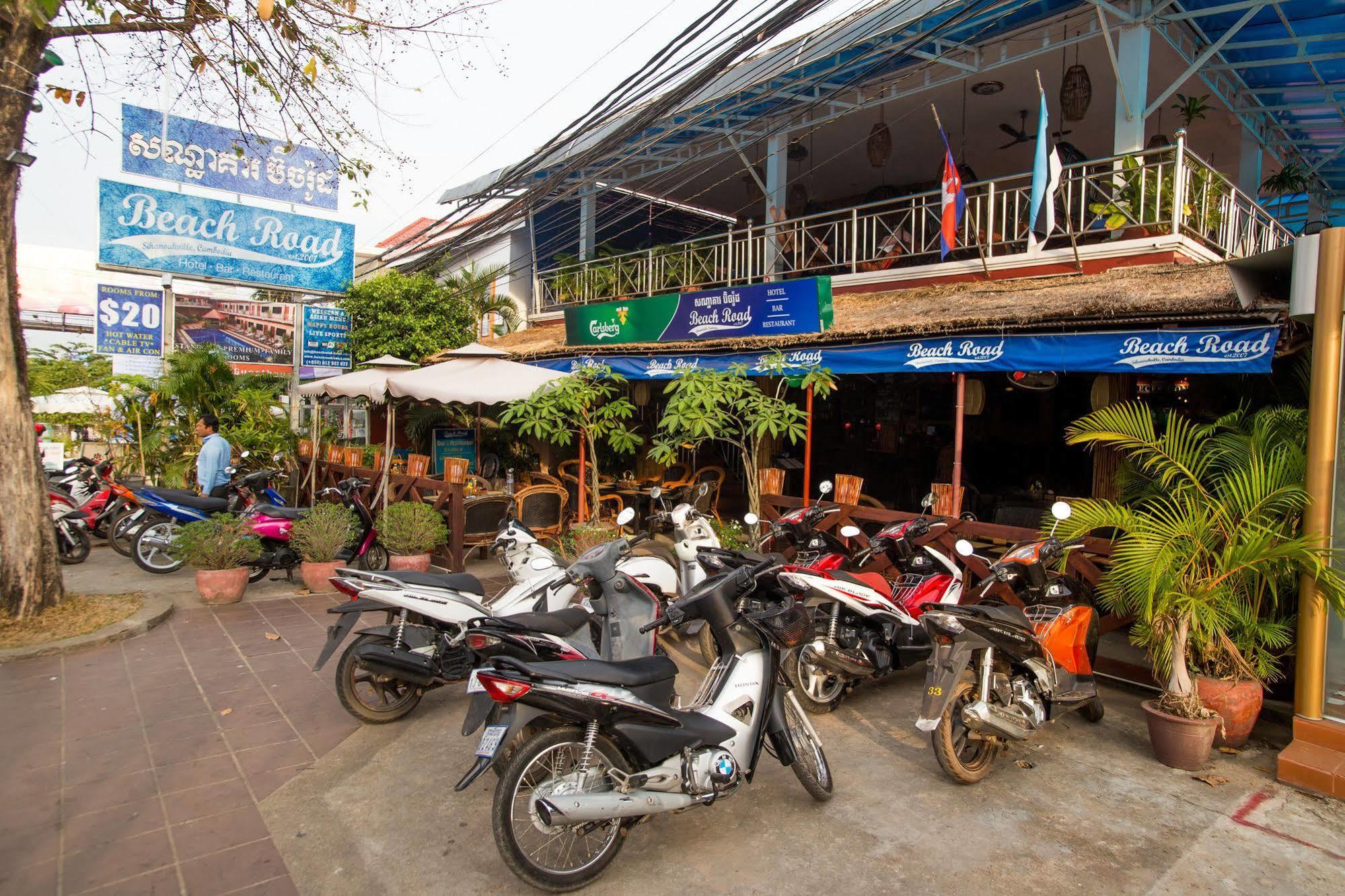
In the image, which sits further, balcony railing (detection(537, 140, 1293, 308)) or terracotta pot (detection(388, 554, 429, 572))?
balcony railing (detection(537, 140, 1293, 308))

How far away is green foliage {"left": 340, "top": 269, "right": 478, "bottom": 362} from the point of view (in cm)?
1480

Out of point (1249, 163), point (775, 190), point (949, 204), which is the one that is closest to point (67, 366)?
point (775, 190)

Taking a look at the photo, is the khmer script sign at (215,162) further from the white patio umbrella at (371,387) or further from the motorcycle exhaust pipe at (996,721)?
the motorcycle exhaust pipe at (996,721)

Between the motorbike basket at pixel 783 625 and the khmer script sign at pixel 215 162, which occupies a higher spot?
the khmer script sign at pixel 215 162

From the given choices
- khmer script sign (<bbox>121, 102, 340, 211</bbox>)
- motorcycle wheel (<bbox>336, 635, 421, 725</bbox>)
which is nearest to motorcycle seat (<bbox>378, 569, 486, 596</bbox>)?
motorcycle wheel (<bbox>336, 635, 421, 725</bbox>)

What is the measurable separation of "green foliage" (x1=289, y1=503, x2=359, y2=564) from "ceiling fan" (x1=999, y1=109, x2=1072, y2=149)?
10484 mm

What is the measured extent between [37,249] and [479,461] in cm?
2692

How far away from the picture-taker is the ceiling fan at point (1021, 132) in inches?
464

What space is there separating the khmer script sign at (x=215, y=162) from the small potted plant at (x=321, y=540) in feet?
A: 24.8

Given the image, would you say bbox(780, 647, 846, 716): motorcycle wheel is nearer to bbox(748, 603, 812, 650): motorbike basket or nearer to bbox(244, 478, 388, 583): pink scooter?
bbox(748, 603, 812, 650): motorbike basket

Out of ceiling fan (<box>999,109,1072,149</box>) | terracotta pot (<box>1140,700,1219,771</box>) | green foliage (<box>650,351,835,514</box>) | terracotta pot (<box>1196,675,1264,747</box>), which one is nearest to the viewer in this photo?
terracotta pot (<box>1140,700,1219,771</box>)

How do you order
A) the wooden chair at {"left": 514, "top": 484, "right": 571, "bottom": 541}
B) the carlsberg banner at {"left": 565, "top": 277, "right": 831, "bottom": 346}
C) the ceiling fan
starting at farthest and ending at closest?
the ceiling fan, the wooden chair at {"left": 514, "top": 484, "right": 571, "bottom": 541}, the carlsberg banner at {"left": 565, "top": 277, "right": 831, "bottom": 346}

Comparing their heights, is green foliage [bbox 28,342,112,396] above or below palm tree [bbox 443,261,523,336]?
below

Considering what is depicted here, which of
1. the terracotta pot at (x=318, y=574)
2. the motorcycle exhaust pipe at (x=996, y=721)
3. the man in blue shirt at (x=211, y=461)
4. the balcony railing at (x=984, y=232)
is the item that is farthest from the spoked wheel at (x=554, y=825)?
the man in blue shirt at (x=211, y=461)
